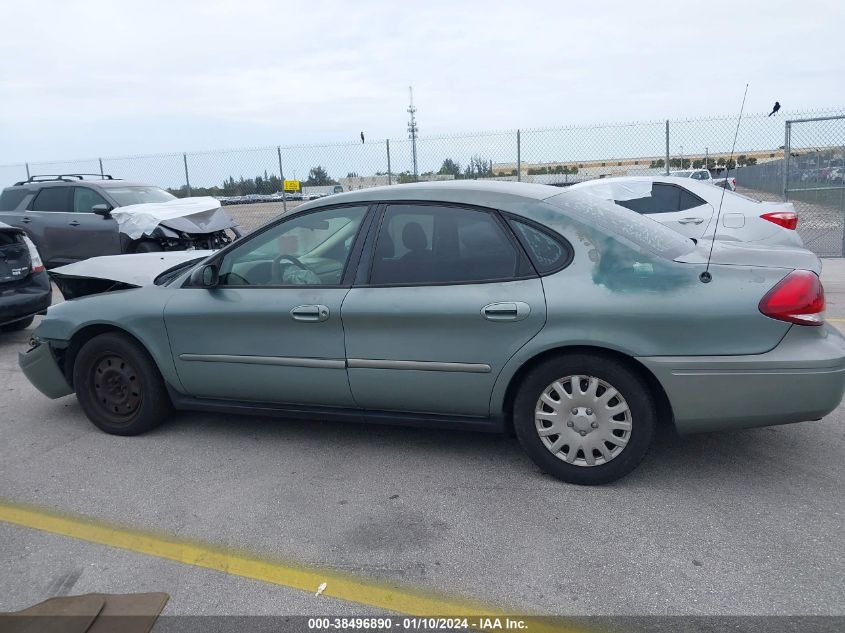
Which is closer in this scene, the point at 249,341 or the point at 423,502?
the point at 423,502

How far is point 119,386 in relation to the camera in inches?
181

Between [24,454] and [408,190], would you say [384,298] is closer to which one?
[408,190]

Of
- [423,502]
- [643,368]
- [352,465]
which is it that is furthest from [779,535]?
[352,465]

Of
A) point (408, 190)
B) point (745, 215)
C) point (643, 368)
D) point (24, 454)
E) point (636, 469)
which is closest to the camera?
point (643, 368)

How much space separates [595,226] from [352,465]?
6.25 feet

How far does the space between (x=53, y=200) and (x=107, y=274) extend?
770 cm

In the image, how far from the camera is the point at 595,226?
3.62 m

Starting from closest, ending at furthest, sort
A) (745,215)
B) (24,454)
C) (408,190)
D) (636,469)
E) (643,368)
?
(643,368), (636,469), (408,190), (24,454), (745,215)

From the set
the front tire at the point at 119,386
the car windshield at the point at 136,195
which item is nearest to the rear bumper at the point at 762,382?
the front tire at the point at 119,386

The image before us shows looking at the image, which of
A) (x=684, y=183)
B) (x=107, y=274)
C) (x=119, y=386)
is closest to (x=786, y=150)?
(x=684, y=183)

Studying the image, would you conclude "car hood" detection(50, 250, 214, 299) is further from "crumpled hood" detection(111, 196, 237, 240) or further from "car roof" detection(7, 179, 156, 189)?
"car roof" detection(7, 179, 156, 189)

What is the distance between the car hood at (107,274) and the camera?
15.5 feet

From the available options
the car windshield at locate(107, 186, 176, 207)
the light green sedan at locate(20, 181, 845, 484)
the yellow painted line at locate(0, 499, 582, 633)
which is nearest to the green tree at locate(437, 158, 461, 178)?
the car windshield at locate(107, 186, 176, 207)

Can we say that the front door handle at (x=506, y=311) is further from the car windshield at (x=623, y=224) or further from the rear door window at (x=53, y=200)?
the rear door window at (x=53, y=200)
